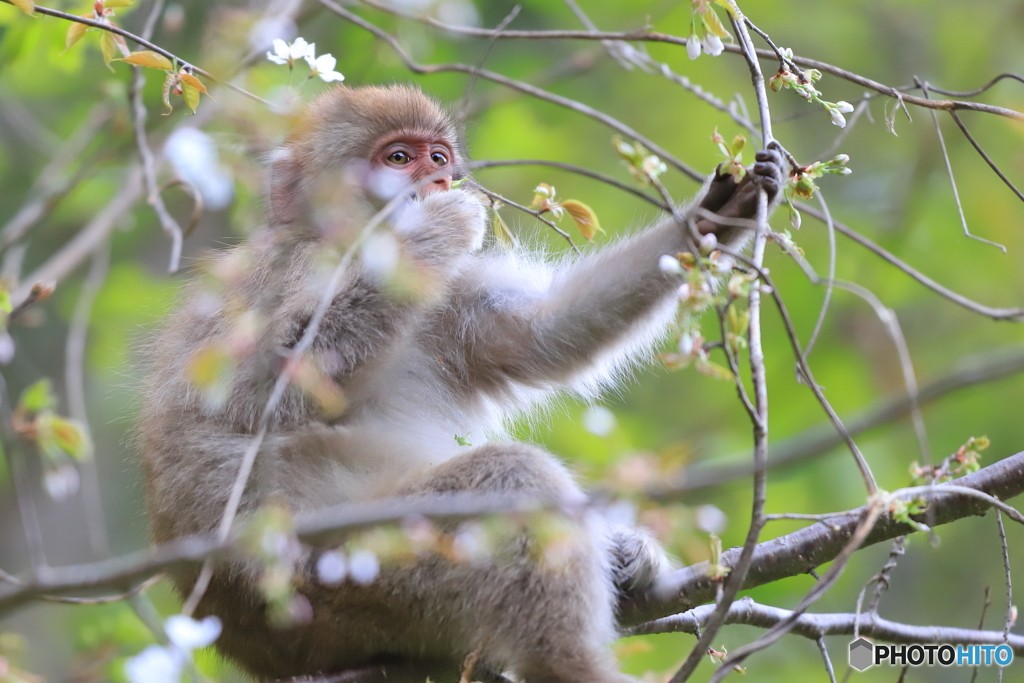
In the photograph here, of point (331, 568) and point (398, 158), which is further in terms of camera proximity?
point (398, 158)

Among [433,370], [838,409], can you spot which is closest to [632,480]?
[433,370]

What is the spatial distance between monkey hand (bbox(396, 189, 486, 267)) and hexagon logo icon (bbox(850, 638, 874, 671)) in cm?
214

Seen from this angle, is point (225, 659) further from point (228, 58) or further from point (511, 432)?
point (228, 58)

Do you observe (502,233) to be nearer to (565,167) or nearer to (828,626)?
(565,167)

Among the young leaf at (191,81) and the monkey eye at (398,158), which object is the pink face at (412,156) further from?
the young leaf at (191,81)

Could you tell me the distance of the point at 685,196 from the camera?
8.43 metres

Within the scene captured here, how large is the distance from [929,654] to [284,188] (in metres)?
3.51

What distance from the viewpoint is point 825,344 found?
7.17m

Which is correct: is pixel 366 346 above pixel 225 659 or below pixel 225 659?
above

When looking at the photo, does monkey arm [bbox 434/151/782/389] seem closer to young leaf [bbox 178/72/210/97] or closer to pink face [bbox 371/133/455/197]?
pink face [bbox 371/133/455/197]

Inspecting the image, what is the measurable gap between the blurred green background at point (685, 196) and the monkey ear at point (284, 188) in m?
0.12

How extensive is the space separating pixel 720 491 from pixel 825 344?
5.66 metres

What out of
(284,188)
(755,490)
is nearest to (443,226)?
(284,188)

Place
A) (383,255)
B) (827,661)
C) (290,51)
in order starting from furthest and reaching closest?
1. (827,661)
2. (290,51)
3. (383,255)
